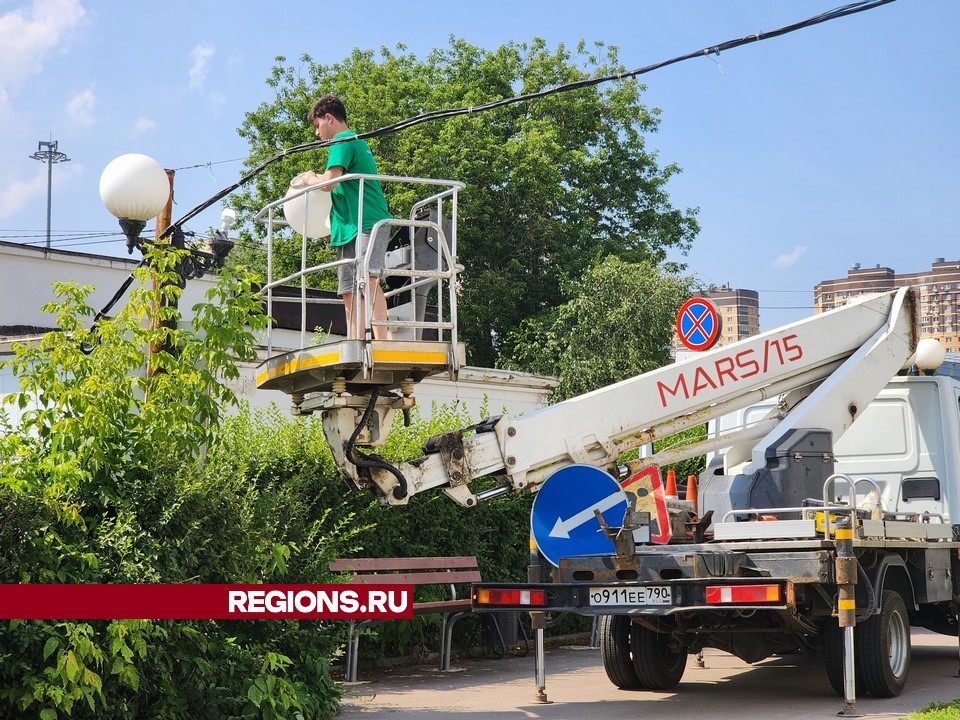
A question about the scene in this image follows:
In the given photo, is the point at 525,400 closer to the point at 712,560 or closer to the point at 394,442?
the point at 394,442

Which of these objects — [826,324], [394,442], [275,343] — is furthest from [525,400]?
[826,324]

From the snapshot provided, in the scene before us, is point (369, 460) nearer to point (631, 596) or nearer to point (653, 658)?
point (631, 596)

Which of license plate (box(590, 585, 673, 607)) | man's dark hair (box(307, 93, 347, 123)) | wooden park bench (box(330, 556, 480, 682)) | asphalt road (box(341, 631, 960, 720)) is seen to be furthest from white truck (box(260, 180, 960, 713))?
wooden park bench (box(330, 556, 480, 682))

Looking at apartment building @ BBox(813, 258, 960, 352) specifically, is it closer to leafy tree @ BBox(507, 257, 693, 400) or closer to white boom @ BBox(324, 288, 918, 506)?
leafy tree @ BBox(507, 257, 693, 400)

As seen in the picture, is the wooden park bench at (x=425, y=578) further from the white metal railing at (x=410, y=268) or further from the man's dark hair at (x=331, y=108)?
the man's dark hair at (x=331, y=108)

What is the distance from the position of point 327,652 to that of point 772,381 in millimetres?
4369

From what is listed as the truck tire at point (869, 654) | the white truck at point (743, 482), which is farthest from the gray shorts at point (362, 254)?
the truck tire at point (869, 654)

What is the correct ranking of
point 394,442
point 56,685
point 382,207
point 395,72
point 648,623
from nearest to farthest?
point 56,685, point 382,207, point 648,623, point 394,442, point 395,72

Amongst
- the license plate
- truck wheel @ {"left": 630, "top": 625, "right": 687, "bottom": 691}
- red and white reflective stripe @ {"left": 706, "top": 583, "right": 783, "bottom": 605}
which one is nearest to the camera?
red and white reflective stripe @ {"left": 706, "top": 583, "right": 783, "bottom": 605}

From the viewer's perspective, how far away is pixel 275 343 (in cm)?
2041

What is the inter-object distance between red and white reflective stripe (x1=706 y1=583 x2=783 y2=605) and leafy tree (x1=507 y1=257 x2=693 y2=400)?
20.6 meters

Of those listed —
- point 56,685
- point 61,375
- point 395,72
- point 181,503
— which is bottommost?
point 56,685

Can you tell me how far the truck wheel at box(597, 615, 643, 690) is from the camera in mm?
9891

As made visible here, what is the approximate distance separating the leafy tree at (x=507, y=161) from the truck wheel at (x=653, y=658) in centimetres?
2342
